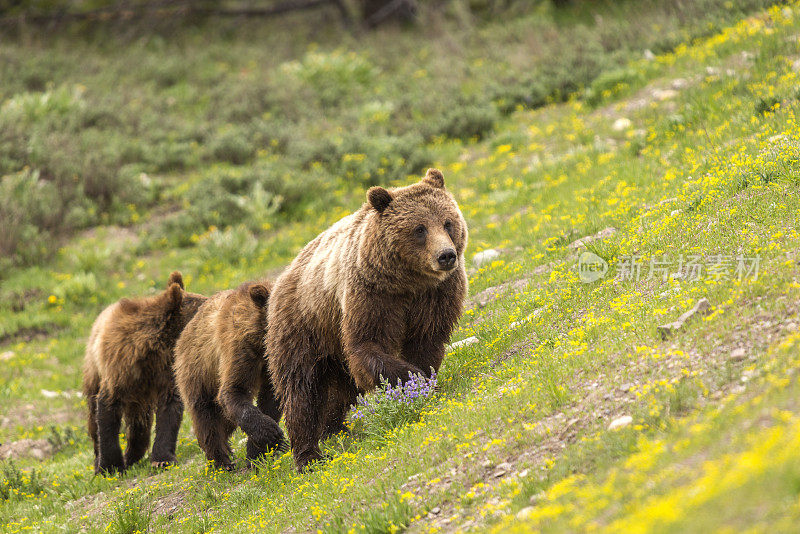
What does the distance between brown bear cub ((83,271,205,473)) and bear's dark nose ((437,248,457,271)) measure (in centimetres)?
388

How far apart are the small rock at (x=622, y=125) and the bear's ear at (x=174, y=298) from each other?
734 centimetres

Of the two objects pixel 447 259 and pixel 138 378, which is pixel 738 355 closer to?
pixel 447 259

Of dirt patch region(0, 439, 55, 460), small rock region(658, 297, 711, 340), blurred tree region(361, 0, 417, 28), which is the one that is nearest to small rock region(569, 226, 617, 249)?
small rock region(658, 297, 711, 340)

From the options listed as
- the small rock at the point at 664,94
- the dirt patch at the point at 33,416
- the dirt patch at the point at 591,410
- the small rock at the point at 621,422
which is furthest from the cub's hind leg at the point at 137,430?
the small rock at the point at 664,94

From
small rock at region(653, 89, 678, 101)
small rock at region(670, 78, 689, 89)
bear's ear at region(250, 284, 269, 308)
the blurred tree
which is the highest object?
the blurred tree

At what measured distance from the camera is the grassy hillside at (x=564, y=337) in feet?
12.7

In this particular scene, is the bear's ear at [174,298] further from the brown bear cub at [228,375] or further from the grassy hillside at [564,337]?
the grassy hillside at [564,337]

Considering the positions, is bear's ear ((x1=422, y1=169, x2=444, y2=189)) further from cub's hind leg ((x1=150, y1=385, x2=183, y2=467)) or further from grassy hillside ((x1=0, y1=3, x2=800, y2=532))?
cub's hind leg ((x1=150, y1=385, x2=183, y2=467))

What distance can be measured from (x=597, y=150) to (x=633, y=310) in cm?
632

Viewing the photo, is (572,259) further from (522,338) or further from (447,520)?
(447,520)

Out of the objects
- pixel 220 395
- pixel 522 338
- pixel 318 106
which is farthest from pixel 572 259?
pixel 318 106

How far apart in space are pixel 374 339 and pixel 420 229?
98 centimetres

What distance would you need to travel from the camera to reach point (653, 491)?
3.41 meters

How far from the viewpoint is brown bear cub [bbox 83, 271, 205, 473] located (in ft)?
28.9
